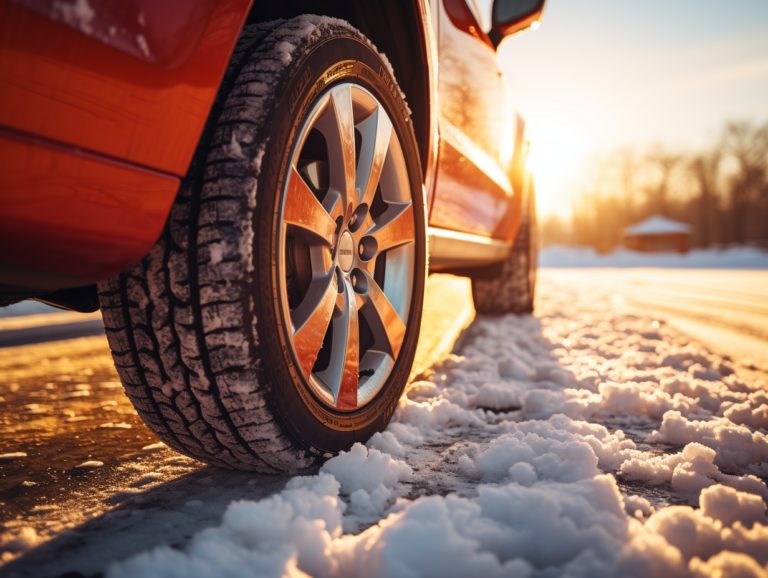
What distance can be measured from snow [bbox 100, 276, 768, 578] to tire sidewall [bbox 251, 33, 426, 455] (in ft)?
0.26

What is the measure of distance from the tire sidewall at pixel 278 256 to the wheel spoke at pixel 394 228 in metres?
0.33

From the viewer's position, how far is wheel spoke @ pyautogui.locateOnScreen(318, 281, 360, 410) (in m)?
1.36

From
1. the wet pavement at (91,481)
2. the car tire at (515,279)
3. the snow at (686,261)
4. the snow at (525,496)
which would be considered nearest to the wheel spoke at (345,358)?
the snow at (525,496)

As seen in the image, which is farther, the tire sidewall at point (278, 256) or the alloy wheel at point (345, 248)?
the alloy wheel at point (345, 248)

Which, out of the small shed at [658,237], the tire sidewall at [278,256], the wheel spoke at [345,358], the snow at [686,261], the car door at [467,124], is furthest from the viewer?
the small shed at [658,237]

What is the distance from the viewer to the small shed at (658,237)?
146 feet

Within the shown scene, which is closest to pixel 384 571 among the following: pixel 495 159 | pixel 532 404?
pixel 532 404

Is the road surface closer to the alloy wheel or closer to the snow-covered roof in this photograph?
the alloy wheel

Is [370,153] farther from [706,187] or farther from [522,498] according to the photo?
[706,187]

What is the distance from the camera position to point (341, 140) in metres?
1.41

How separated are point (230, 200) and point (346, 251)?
18.7 inches

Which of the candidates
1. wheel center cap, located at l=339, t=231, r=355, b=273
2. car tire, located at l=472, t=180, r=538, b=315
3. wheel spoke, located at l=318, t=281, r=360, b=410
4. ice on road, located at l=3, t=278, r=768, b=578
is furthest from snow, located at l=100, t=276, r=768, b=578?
car tire, located at l=472, t=180, r=538, b=315

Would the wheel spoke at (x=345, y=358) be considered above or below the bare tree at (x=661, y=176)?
below

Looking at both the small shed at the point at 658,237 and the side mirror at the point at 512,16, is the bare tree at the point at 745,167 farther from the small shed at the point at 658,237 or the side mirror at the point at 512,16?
the side mirror at the point at 512,16
